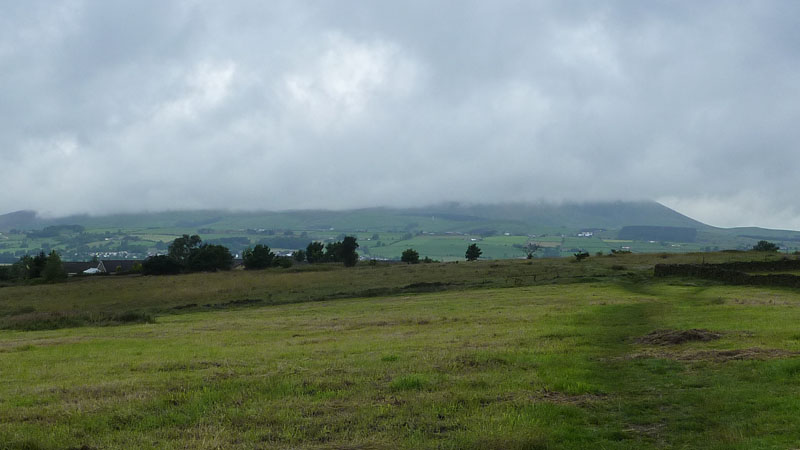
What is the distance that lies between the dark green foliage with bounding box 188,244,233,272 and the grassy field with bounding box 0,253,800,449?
309 feet

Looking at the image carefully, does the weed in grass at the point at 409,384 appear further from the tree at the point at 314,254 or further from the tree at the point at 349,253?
the tree at the point at 314,254

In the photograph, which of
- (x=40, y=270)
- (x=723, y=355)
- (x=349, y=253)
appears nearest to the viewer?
(x=723, y=355)

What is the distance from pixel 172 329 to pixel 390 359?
24.4 metres

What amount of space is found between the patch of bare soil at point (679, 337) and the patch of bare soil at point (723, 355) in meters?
2.38

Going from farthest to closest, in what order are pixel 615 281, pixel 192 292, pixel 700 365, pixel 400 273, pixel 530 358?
pixel 400 273, pixel 192 292, pixel 615 281, pixel 530 358, pixel 700 365

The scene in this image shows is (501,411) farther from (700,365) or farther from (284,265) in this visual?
(284,265)

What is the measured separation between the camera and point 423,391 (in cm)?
1552

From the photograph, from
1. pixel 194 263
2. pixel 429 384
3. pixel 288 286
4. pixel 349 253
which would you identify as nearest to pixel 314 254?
pixel 349 253

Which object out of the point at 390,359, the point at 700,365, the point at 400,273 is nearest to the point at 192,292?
the point at 400,273

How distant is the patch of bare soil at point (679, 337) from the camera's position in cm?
2308

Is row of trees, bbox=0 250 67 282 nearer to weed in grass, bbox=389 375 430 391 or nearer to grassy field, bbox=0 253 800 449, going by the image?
grassy field, bbox=0 253 800 449

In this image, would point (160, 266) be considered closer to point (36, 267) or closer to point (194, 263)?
point (194, 263)

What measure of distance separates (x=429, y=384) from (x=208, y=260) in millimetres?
121179

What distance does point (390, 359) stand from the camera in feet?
68.4
